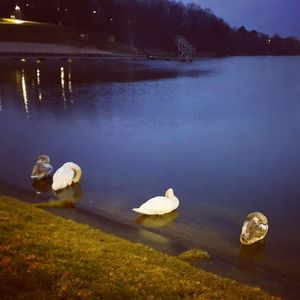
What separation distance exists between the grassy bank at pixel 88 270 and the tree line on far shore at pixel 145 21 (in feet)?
374

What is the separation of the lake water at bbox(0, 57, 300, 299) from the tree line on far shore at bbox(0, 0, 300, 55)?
80.6 m

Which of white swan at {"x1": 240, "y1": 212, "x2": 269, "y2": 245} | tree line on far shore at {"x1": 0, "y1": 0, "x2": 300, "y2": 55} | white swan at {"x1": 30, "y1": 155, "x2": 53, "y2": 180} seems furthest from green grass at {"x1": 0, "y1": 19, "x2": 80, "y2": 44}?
white swan at {"x1": 240, "y1": 212, "x2": 269, "y2": 245}

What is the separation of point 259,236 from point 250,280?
244 cm

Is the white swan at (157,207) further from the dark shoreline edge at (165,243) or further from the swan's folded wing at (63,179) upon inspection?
the swan's folded wing at (63,179)

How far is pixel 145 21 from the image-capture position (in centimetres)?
14925

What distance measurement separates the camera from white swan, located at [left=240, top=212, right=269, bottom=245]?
11438 mm

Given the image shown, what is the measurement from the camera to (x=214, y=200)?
15.2 m

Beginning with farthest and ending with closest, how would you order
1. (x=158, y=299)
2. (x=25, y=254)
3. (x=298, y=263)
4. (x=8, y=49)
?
(x=8, y=49) → (x=298, y=263) → (x=25, y=254) → (x=158, y=299)

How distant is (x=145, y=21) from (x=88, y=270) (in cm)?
14915

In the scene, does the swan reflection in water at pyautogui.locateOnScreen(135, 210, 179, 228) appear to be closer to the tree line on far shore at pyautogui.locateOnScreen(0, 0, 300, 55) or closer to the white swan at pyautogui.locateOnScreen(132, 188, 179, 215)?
the white swan at pyautogui.locateOnScreen(132, 188, 179, 215)

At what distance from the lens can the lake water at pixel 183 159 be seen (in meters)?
11.8

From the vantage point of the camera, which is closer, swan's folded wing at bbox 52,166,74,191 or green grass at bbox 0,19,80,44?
swan's folded wing at bbox 52,166,74,191

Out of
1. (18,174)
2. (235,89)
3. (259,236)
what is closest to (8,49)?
(235,89)

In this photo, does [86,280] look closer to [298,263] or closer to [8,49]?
[298,263]
